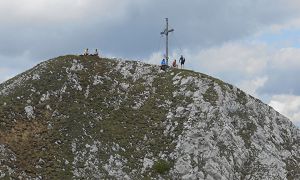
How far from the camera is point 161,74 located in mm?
63656

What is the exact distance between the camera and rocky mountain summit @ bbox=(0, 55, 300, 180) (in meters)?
48.1

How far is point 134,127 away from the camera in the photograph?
54.5 m

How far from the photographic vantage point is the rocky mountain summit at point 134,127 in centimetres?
4806

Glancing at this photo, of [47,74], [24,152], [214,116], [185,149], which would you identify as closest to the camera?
[24,152]

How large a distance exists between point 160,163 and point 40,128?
14661 mm

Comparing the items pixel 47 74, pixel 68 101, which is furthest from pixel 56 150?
pixel 47 74

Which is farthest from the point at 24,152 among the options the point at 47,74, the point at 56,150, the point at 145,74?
the point at 145,74

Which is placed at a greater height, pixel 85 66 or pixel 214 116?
pixel 85 66

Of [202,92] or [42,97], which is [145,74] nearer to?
[202,92]

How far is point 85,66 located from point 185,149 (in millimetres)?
20487

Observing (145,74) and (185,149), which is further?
(145,74)

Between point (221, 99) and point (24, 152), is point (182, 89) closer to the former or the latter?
point (221, 99)

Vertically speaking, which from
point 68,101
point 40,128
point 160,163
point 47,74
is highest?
point 47,74

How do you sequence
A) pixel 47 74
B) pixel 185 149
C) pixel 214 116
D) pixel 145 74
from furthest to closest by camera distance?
pixel 145 74 < pixel 47 74 < pixel 214 116 < pixel 185 149
